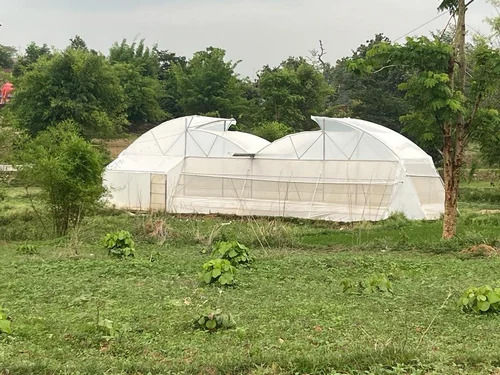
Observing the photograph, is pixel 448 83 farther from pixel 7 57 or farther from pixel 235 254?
pixel 7 57

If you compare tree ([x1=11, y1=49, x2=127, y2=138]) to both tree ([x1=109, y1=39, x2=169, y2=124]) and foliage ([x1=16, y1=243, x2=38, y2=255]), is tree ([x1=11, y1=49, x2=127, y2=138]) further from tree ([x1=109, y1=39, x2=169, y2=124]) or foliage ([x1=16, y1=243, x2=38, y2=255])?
foliage ([x1=16, y1=243, x2=38, y2=255])

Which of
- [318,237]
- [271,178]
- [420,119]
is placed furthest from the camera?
[271,178]

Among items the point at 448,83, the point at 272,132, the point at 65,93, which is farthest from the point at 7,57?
the point at 448,83

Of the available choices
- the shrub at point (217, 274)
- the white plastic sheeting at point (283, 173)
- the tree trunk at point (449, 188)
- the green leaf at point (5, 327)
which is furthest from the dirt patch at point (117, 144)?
the green leaf at point (5, 327)

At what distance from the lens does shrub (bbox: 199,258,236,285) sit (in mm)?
6617

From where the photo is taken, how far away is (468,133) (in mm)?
11914

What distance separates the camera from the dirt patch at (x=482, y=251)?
980 centimetres

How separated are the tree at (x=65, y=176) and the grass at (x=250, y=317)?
3.17 metres

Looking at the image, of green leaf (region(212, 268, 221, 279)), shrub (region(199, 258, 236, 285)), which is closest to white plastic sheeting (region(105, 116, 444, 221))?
shrub (region(199, 258, 236, 285))

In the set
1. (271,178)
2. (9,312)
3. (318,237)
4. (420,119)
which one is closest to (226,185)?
(271,178)

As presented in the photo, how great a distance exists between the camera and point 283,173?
19.9m

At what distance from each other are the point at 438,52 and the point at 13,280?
27.2ft

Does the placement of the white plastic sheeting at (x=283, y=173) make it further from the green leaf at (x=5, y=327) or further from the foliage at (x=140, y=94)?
the foliage at (x=140, y=94)

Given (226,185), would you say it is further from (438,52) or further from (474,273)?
(474,273)
